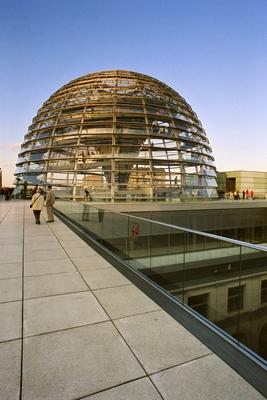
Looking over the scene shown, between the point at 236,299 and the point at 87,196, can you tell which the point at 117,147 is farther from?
the point at 236,299

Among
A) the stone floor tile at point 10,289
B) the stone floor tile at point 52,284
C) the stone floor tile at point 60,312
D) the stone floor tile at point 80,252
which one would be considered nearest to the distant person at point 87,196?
the stone floor tile at point 80,252

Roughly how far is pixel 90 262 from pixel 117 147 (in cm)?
2177

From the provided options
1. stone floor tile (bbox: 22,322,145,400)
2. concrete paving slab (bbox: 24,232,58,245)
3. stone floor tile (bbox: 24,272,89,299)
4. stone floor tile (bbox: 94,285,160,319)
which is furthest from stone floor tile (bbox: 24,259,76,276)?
stone floor tile (bbox: 22,322,145,400)

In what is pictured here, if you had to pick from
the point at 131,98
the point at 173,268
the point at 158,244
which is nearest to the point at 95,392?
the point at 173,268

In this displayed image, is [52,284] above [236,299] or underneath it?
underneath

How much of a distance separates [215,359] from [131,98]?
97.5ft

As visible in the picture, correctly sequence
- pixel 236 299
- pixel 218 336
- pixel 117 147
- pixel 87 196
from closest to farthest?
1. pixel 218 336
2. pixel 236 299
3. pixel 87 196
4. pixel 117 147

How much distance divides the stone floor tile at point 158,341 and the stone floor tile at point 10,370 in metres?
1.15

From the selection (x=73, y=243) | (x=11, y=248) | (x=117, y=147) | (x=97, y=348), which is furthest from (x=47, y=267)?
(x=117, y=147)

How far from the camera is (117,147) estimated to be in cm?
2736

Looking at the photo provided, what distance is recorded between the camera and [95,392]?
2346 mm

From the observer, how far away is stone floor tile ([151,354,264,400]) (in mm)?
2295

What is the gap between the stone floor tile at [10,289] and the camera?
4432mm

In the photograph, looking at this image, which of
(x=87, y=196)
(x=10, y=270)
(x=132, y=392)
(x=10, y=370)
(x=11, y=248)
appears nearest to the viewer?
(x=132, y=392)
